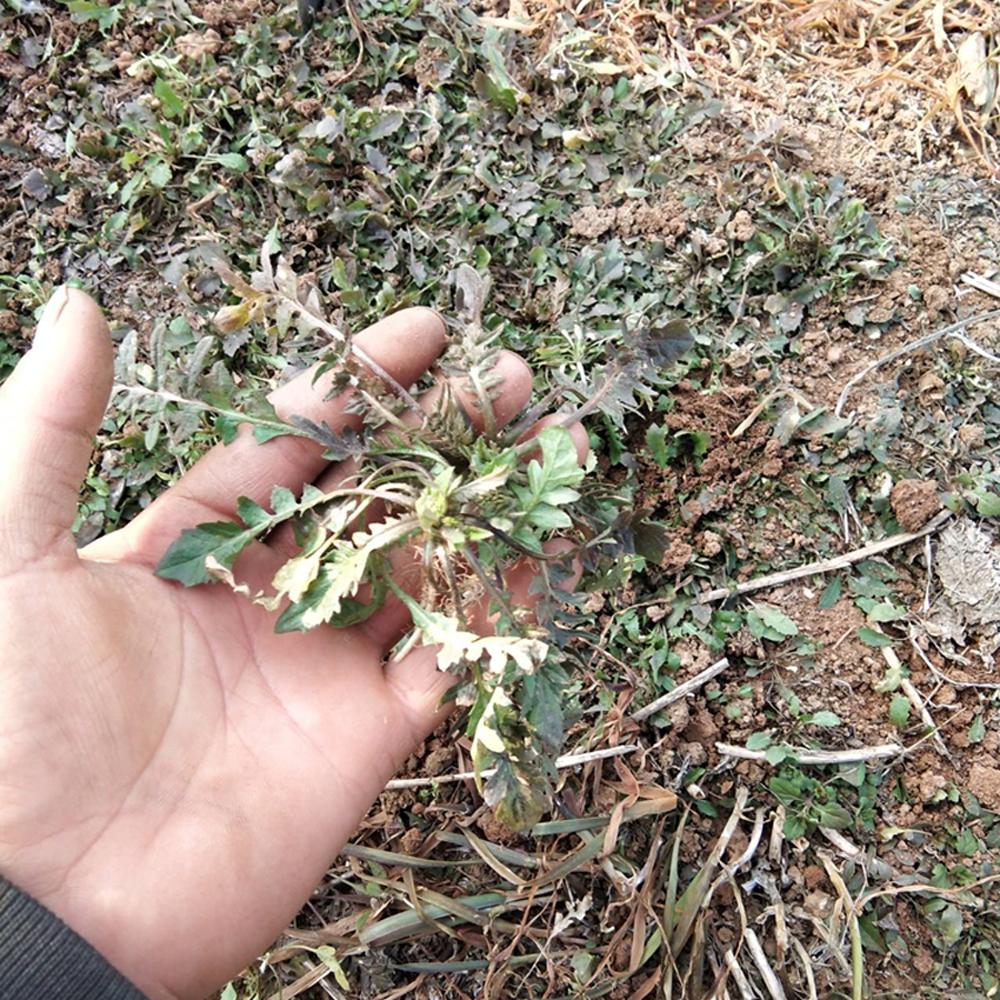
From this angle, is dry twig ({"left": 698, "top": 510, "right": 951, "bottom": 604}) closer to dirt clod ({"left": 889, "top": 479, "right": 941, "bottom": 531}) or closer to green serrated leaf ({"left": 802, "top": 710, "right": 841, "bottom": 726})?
dirt clod ({"left": 889, "top": 479, "right": 941, "bottom": 531})

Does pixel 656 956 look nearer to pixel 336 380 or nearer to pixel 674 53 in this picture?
pixel 336 380

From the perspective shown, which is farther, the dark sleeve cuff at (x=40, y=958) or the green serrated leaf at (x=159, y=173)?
the green serrated leaf at (x=159, y=173)

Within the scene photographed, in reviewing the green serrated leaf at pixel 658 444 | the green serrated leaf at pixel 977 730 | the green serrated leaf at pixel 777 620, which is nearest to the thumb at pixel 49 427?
the green serrated leaf at pixel 658 444

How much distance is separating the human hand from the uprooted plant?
0.10 m

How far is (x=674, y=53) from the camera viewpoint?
356 centimetres

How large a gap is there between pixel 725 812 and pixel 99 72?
10.9ft

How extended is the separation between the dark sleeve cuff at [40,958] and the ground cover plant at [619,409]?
73cm

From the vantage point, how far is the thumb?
77.5 inches

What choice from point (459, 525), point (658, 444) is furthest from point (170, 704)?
point (658, 444)

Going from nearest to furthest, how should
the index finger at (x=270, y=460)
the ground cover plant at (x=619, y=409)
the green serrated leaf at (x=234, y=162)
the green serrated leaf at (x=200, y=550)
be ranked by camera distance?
the green serrated leaf at (x=200, y=550) → the index finger at (x=270, y=460) → the ground cover plant at (x=619, y=409) → the green serrated leaf at (x=234, y=162)

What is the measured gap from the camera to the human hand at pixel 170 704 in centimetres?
195

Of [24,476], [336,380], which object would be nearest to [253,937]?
[24,476]

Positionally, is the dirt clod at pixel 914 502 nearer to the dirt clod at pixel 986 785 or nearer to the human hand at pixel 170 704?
the dirt clod at pixel 986 785

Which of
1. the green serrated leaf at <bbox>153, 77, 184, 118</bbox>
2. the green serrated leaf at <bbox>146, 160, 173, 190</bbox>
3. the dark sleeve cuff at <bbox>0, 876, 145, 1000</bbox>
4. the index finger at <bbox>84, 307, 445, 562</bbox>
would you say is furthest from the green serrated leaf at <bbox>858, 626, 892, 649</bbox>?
the green serrated leaf at <bbox>153, 77, 184, 118</bbox>
